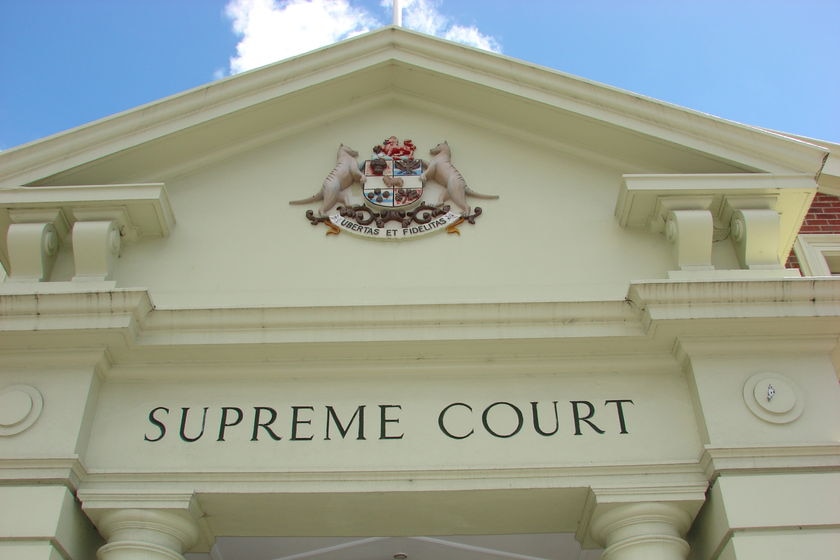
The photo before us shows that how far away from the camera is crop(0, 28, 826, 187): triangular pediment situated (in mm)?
9414

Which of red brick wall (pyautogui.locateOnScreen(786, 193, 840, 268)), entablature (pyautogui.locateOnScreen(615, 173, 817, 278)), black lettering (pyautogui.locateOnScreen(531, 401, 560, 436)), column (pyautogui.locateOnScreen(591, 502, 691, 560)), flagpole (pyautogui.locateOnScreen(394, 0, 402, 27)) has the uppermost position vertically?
flagpole (pyautogui.locateOnScreen(394, 0, 402, 27))

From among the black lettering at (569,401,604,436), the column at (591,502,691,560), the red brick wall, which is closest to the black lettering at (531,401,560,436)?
the black lettering at (569,401,604,436)

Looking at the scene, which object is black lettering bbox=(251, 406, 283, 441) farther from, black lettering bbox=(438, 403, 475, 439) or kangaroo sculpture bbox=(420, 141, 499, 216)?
kangaroo sculpture bbox=(420, 141, 499, 216)

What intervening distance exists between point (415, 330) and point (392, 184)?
1.70 meters

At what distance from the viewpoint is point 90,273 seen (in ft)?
29.7

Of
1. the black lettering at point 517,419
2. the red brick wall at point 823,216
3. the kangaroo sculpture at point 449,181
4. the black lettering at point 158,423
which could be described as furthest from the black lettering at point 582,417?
the red brick wall at point 823,216

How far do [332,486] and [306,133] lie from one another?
3.83 m

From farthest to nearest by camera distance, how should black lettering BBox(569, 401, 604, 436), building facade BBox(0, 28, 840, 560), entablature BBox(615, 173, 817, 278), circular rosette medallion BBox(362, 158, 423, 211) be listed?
1. circular rosette medallion BBox(362, 158, 423, 211)
2. entablature BBox(615, 173, 817, 278)
3. black lettering BBox(569, 401, 604, 436)
4. building facade BBox(0, 28, 840, 560)

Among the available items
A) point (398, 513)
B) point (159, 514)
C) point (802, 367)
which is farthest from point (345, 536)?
point (802, 367)

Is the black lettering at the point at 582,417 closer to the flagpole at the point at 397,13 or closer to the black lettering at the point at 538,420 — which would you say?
the black lettering at the point at 538,420

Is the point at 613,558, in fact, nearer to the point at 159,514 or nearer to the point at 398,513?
the point at 398,513

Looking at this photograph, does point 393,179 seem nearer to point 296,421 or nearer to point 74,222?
point 296,421

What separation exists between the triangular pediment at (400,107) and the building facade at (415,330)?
0.03 metres

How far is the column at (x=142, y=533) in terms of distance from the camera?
7699 millimetres
